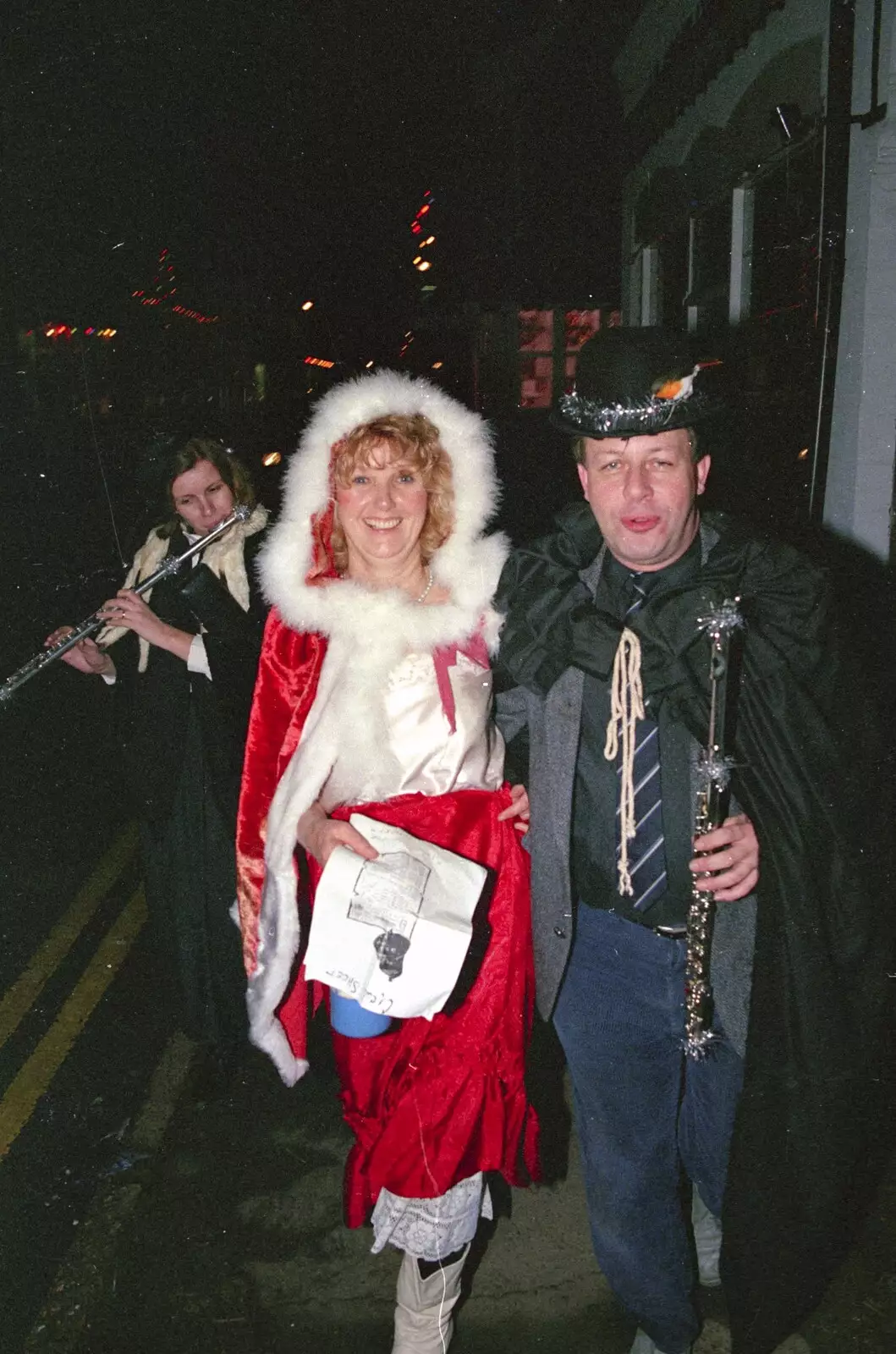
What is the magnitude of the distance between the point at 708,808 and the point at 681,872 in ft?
0.74

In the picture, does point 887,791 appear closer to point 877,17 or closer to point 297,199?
point 877,17

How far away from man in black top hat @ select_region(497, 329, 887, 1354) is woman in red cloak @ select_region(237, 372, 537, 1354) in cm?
16

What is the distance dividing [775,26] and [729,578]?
634 centimetres

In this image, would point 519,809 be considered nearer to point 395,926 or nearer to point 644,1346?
point 395,926

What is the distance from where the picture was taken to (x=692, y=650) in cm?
206

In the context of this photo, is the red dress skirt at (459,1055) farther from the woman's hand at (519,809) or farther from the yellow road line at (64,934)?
the yellow road line at (64,934)

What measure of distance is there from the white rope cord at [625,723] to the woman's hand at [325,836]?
57cm

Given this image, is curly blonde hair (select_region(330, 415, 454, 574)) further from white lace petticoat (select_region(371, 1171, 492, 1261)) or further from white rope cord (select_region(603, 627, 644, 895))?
white lace petticoat (select_region(371, 1171, 492, 1261))

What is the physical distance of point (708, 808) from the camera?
1983 millimetres

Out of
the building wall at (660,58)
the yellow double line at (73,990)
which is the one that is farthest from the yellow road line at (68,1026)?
the building wall at (660,58)

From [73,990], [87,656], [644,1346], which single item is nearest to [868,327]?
[87,656]

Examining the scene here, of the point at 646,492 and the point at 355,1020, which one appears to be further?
the point at 355,1020

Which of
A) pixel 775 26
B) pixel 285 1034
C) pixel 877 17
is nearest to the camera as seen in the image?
pixel 285 1034

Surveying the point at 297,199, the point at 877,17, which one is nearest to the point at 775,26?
the point at 877,17
